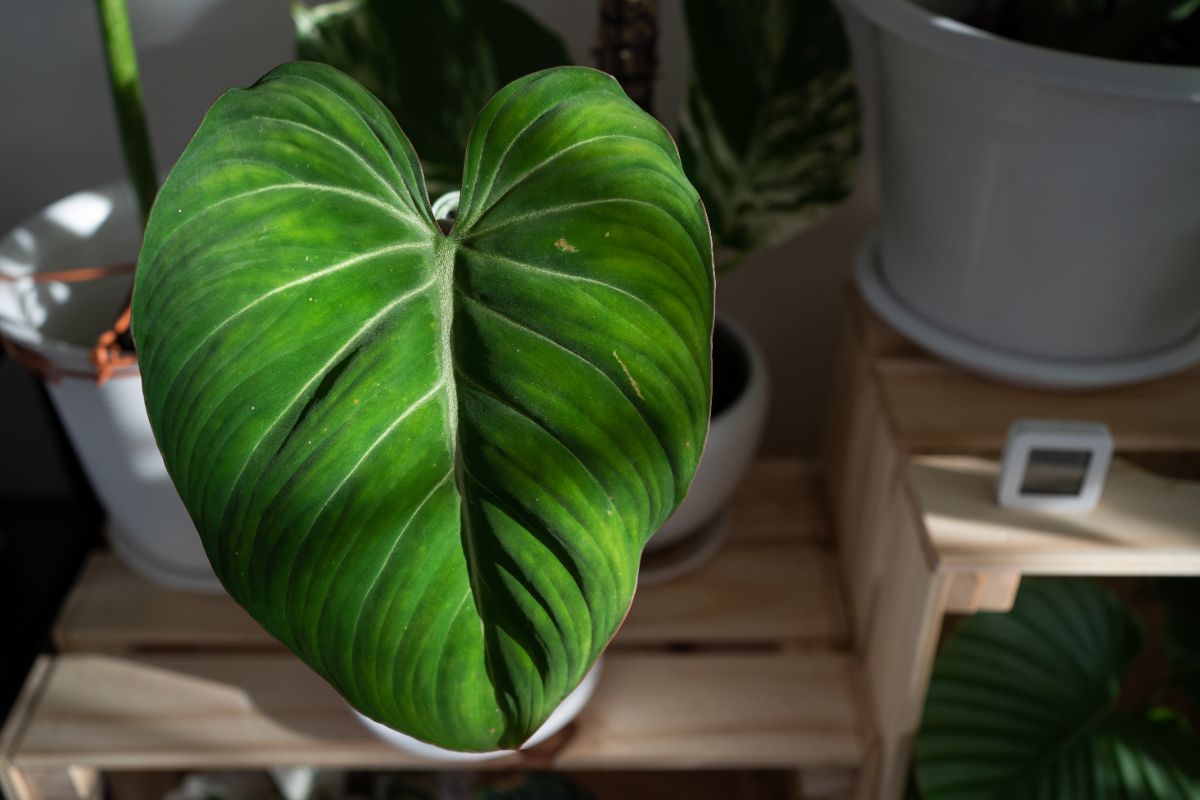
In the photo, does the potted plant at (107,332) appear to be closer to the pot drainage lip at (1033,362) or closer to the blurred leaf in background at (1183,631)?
the pot drainage lip at (1033,362)

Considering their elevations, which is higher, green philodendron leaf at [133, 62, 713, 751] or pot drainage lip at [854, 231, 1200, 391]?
green philodendron leaf at [133, 62, 713, 751]

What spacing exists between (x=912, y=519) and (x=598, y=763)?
1.03 ft

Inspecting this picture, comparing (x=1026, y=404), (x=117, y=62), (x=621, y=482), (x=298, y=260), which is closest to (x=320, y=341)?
(x=298, y=260)

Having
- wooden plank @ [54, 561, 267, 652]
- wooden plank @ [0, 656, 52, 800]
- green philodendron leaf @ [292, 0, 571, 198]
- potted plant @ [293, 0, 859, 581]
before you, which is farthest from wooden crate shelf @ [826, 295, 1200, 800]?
wooden plank @ [0, 656, 52, 800]

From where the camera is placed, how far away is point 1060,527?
0.76 meters

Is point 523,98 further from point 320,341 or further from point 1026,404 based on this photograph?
point 1026,404

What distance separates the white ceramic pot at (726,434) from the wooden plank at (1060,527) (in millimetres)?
158

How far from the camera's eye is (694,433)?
54 cm

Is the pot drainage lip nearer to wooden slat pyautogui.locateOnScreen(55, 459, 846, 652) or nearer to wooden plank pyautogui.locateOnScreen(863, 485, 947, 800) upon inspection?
wooden plank pyautogui.locateOnScreen(863, 485, 947, 800)

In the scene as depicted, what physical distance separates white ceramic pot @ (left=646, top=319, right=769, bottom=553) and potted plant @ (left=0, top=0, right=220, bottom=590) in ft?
1.36

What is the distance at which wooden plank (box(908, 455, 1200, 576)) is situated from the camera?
2.42ft

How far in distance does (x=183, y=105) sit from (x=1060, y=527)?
89cm

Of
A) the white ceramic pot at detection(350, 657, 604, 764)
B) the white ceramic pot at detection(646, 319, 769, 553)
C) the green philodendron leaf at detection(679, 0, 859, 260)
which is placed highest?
the green philodendron leaf at detection(679, 0, 859, 260)

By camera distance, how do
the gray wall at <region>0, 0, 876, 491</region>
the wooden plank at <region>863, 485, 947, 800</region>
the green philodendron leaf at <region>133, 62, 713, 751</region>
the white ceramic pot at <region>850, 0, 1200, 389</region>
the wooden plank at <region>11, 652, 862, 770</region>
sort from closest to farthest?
the green philodendron leaf at <region>133, 62, 713, 751</region> → the white ceramic pot at <region>850, 0, 1200, 389</region> → the wooden plank at <region>863, 485, 947, 800</region> → the wooden plank at <region>11, 652, 862, 770</region> → the gray wall at <region>0, 0, 876, 491</region>
